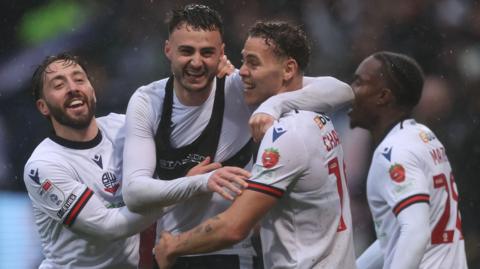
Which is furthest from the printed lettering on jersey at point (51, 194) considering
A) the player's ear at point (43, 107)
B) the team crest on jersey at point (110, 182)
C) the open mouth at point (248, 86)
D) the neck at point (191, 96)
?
the open mouth at point (248, 86)

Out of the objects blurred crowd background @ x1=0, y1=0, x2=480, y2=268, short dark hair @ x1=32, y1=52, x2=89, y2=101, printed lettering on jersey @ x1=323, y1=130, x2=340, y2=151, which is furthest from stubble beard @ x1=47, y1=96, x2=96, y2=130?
blurred crowd background @ x1=0, y1=0, x2=480, y2=268

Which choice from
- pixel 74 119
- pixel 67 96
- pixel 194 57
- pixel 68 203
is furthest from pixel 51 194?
pixel 194 57

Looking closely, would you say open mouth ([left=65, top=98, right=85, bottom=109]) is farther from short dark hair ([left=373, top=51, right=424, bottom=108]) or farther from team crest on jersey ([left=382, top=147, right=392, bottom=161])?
short dark hair ([left=373, top=51, right=424, bottom=108])

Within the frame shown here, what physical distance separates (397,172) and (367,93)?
79cm

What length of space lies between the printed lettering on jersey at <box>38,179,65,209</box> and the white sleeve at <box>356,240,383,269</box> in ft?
5.92

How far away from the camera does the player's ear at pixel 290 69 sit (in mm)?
4953

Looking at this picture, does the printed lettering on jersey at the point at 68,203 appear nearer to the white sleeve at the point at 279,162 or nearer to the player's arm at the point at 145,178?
the player's arm at the point at 145,178

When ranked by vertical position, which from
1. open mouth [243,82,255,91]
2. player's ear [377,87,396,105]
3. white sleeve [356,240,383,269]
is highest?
open mouth [243,82,255,91]

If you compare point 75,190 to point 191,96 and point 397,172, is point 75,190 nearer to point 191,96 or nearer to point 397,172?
point 191,96

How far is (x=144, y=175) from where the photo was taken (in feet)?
16.2

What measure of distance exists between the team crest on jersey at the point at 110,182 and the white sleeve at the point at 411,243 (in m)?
1.51

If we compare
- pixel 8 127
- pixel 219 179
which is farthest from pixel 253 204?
pixel 8 127

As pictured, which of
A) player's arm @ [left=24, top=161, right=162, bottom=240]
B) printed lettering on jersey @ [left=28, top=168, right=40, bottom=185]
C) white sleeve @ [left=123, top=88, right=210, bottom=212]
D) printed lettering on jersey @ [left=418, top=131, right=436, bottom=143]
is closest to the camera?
white sleeve @ [left=123, top=88, right=210, bottom=212]

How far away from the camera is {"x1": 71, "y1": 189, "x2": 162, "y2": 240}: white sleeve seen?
17.1 feet
